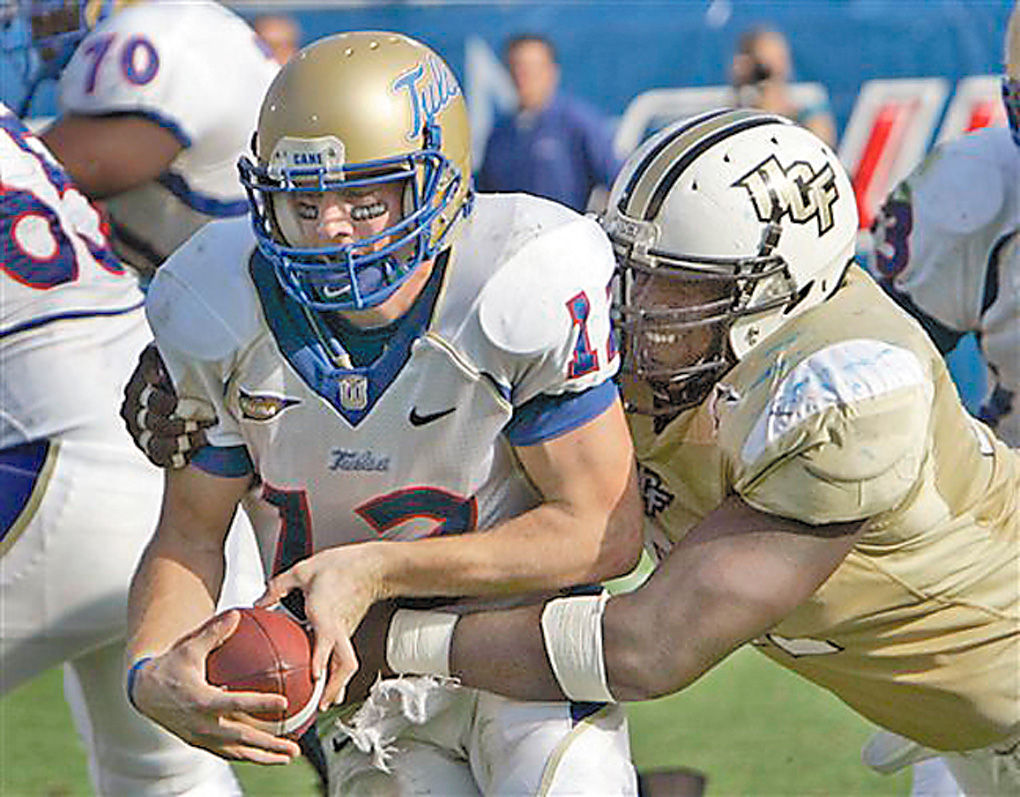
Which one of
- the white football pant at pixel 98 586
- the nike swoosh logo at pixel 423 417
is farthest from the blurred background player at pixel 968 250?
the nike swoosh logo at pixel 423 417

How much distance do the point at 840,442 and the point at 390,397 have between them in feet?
2.00

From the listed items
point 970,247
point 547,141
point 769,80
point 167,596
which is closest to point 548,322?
point 167,596

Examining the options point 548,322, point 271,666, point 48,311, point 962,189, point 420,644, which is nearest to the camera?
point 271,666

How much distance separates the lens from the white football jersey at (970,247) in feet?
12.3

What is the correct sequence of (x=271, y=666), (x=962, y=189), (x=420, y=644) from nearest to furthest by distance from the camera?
(x=271, y=666) < (x=420, y=644) < (x=962, y=189)

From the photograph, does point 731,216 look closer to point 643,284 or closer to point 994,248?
point 643,284

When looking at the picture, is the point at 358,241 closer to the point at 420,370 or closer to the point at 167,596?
the point at 420,370

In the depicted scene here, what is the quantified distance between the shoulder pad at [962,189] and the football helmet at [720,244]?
0.88 metres

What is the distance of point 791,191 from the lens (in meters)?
2.87

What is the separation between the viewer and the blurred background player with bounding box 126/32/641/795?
2615 mm

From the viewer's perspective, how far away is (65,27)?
4.28 metres

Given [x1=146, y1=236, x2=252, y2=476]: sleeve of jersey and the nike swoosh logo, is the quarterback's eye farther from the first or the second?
the nike swoosh logo

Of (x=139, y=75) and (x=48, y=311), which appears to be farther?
(x=139, y=75)

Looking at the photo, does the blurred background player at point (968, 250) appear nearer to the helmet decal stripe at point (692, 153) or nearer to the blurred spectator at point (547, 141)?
the helmet decal stripe at point (692, 153)
